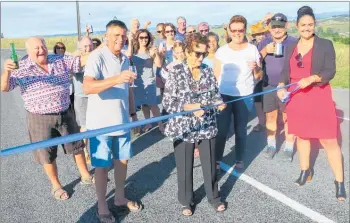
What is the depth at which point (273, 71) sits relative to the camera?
5.15m

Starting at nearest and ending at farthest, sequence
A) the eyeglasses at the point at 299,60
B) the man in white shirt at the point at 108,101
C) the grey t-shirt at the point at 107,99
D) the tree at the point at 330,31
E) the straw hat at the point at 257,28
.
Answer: the man in white shirt at the point at 108,101 < the grey t-shirt at the point at 107,99 < the eyeglasses at the point at 299,60 < the straw hat at the point at 257,28 < the tree at the point at 330,31

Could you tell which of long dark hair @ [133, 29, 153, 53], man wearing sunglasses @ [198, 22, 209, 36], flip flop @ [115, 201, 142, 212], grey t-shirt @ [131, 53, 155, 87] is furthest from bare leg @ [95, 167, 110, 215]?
man wearing sunglasses @ [198, 22, 209, 36]

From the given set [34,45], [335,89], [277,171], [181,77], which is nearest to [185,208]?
[181,77]

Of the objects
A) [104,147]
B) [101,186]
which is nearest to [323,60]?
[104,147]

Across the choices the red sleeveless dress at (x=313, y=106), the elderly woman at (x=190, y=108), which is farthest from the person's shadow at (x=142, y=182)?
the red sleeveless dress at (x=313, y=106)

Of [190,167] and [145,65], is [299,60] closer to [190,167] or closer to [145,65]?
[190,167]

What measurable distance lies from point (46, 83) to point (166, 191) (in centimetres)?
186

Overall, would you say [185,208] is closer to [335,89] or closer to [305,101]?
[305,101]

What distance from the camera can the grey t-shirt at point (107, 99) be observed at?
10.3 ft

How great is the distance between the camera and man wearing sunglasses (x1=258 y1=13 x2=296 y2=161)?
15.8 ft

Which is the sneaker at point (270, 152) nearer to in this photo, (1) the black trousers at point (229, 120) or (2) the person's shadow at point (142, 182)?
(1) the black trousers at point (229, 120)

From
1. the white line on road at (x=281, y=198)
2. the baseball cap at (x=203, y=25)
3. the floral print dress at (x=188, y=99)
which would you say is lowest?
the white line on road at (x=281, y=198)

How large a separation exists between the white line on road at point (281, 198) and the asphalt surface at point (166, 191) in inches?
2.1

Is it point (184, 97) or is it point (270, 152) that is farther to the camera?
point (270, 152)
